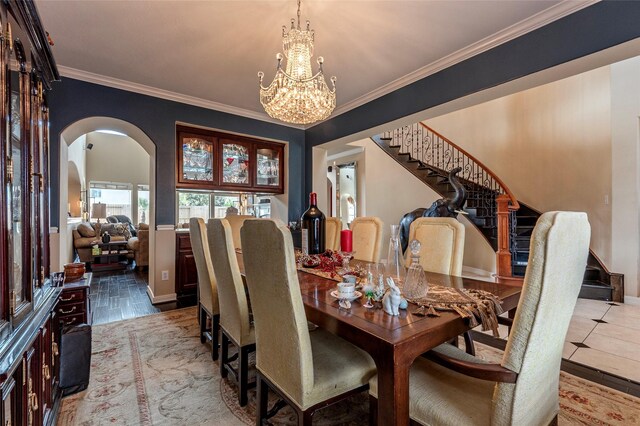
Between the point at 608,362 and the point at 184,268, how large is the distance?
4.40 meters

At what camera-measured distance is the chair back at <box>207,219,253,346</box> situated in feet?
5.71

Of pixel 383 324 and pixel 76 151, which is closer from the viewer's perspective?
pixel 383 324

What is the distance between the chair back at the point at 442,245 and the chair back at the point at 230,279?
114 centimetres

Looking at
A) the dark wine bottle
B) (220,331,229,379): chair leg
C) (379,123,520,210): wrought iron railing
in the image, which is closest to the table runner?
the dark wine bottle

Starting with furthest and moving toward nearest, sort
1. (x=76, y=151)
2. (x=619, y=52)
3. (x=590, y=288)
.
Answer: (x=76, y=151) → (x=590, y=288) → (x=619, y=52)

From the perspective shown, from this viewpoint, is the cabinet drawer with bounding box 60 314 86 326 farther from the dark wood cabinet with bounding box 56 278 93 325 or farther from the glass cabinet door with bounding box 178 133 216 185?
the glass cabinet door with bounding box 178 133 216 185

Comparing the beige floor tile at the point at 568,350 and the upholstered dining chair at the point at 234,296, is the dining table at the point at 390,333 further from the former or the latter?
the beige floor tile at the point at 568,350

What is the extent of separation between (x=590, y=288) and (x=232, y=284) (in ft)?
15.3

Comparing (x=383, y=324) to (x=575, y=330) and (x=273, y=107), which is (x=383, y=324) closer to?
(x=273, y=107)

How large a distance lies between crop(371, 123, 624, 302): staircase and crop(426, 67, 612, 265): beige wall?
0.27 m

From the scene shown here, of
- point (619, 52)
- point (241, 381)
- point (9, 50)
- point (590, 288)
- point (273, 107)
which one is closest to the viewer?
point (9, 50)

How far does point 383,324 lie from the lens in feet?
3.60

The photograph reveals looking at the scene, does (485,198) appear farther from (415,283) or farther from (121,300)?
(121,300)

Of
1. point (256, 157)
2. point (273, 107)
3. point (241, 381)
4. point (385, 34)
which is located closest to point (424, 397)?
point (241, 381)
